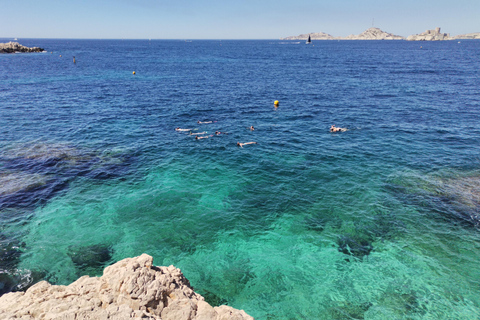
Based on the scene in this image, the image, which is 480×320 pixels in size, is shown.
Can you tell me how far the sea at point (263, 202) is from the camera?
1688 cm

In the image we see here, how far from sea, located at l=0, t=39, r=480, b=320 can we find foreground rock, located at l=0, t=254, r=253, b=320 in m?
5.43

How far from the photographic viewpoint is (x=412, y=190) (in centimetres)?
2609

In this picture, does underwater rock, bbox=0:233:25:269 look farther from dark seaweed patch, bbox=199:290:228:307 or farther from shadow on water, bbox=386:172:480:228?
shadow on water, bbox=386:172:480:228

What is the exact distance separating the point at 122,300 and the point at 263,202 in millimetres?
16396

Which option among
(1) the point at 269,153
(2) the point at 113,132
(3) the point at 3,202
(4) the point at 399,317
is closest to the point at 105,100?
(2) the point at 113,132

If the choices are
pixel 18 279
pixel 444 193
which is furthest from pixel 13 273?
pixel 444 193

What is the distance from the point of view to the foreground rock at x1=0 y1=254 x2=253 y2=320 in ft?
31.4

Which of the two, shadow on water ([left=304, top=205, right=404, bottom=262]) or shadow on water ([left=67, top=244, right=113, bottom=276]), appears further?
shadow on water ([left=304, top=205, right=404, bottom=262])

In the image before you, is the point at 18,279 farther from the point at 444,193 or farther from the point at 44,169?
the point at 444,193

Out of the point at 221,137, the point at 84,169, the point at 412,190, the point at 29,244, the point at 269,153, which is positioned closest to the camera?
the point at 29,244

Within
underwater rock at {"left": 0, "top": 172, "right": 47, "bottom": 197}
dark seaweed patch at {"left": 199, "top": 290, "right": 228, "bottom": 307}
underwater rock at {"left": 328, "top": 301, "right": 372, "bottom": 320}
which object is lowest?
underwater rock at {"left": 328, "top": 301, "right": 372, "bottom": 320}

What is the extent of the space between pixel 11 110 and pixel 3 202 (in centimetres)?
3462

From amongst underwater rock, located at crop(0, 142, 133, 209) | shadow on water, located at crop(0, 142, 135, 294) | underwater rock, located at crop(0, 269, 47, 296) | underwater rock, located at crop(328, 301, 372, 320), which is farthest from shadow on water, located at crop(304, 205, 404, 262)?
underwater rock, located at crop(0, 142, 133, 209)

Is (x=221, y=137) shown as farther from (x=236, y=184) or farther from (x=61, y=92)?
(x=61, y=92)
